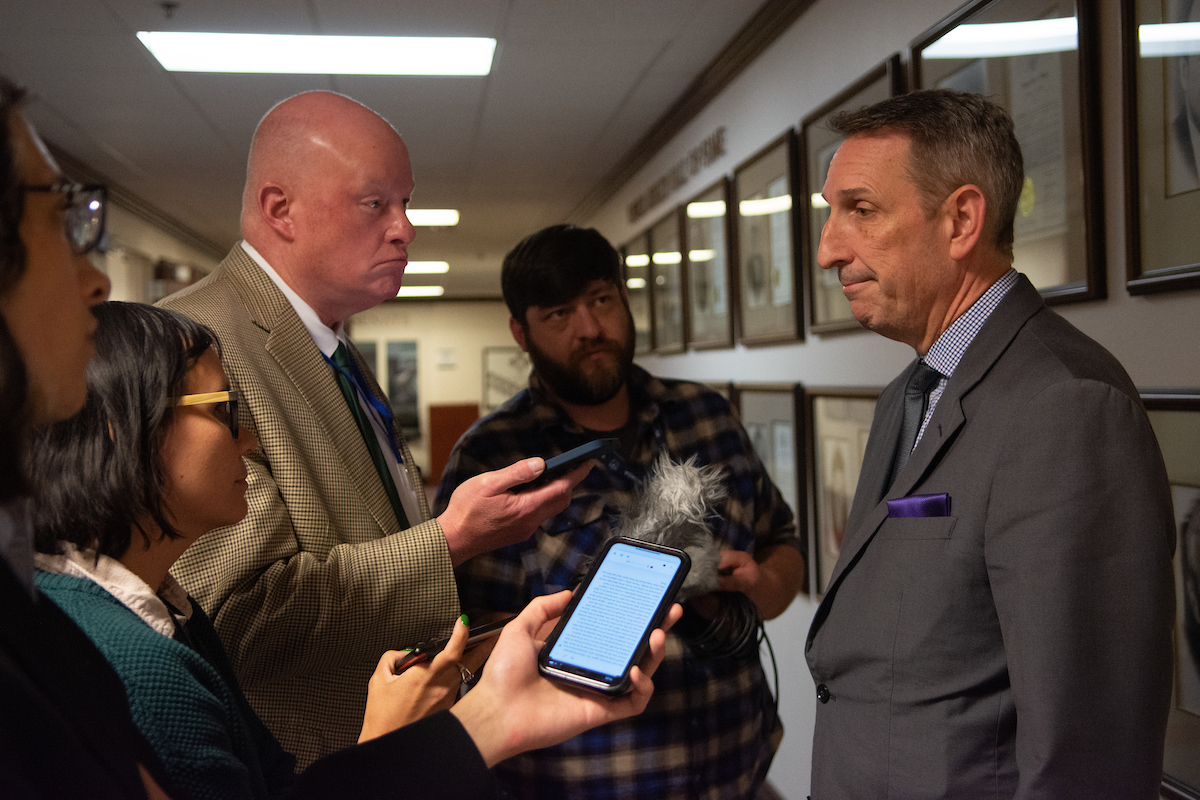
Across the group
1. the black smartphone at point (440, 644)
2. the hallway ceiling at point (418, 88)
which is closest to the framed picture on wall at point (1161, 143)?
the black smartphone at point (440, 644)

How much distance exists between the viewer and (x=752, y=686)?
2.11m

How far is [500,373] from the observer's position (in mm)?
17422

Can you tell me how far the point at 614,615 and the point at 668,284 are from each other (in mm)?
5076

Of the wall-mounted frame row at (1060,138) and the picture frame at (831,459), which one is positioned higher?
the wall-mounted frame row at (1060,138)

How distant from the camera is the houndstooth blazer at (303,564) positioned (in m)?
1.51

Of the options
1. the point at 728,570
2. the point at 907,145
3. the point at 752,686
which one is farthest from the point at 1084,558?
the point at 752,686

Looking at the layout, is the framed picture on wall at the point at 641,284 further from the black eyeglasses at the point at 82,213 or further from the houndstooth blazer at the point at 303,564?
the black eyeglasses at the point at 82,213

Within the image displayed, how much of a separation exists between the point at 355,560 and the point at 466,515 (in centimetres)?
22

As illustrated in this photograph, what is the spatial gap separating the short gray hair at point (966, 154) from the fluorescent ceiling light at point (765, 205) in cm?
225

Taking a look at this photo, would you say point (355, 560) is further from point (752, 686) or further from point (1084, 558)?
point (1084, 558)

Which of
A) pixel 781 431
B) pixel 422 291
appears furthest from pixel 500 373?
pixel 781 431

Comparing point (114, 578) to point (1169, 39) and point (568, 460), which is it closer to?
point (568, 460)

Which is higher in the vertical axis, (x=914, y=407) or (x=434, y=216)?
(x=434, y=216)

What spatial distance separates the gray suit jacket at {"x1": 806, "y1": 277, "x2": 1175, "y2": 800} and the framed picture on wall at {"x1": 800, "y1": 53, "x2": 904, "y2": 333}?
1815 mm
